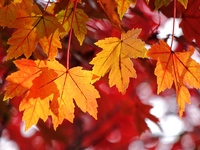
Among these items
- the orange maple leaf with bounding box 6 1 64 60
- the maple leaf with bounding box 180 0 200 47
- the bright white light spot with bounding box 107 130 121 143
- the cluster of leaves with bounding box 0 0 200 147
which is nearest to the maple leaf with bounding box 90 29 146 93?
the cluster of leaves with bounding box 0 0 200 147

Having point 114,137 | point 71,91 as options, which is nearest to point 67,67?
point 71,91

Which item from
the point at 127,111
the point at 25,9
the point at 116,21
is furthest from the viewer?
the point at 127,111

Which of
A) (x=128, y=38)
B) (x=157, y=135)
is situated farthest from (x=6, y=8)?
(x=157, y=135)

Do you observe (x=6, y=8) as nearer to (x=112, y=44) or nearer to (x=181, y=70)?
(x=112, y=44)

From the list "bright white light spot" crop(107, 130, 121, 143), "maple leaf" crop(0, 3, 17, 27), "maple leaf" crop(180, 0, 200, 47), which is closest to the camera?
"maple leaf" crop(0, 3, 17, 27)

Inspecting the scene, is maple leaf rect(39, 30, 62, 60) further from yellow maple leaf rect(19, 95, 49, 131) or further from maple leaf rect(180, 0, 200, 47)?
maple leaf rect(180, 0, 200, 47)

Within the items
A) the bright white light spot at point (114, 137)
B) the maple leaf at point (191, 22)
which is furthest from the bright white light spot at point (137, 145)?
the maple leaf at point (191, 22)

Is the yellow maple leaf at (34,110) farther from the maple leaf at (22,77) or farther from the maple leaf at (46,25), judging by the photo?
the maple leaf at (46,25)
